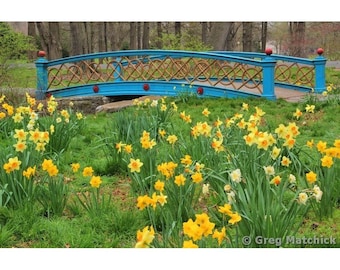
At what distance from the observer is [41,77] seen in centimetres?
1025

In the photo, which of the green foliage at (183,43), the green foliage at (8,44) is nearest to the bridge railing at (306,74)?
the green foliage at (183,43)

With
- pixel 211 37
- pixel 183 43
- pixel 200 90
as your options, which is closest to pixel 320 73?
pixel 200 90

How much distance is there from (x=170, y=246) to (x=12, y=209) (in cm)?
117

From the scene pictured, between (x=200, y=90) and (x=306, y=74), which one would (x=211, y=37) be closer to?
(x=306, y=74)

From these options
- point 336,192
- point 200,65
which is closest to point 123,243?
point 336,192

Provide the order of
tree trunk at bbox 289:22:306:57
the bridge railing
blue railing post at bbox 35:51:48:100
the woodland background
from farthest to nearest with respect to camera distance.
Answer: tree trunk at bbox 289:22:306:57 → the woodland background → blue railing post at bbox 35:51:48:100 → the bridge railing

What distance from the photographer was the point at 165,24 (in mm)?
20781

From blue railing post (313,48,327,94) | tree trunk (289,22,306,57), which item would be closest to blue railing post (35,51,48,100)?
blue railing post (313,48,327,94)

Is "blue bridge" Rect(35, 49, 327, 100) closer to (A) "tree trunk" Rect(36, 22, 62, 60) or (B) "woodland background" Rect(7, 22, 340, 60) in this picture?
(B) "woodland background" Rect(7, 22, 340, 60)

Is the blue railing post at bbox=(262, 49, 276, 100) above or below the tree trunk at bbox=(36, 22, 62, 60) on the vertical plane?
below

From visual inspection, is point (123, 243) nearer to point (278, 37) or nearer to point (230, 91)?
point (230, 91)

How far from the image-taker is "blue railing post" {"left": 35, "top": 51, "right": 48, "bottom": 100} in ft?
32.9

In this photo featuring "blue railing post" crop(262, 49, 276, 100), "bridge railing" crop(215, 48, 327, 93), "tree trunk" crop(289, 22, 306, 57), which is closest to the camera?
"blue railing post" crop(262, 49, 276, 100)

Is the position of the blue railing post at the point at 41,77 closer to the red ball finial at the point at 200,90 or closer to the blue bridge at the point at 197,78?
the blue bridge at the point at 197,78
